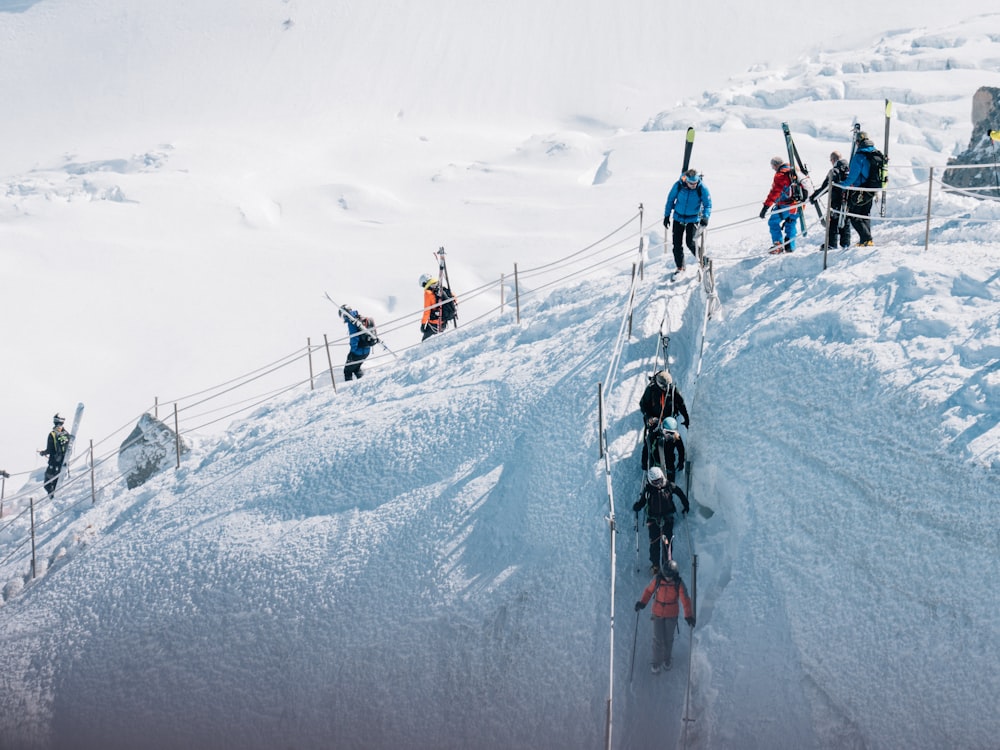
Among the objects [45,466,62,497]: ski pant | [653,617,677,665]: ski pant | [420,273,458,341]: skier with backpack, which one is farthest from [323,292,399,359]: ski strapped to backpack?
[653,617,677,665]: ski pant

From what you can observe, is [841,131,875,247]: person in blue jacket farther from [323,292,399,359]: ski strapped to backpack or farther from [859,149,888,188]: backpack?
[323,292,399,359]: ski strapped to backpack

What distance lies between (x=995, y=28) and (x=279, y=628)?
152 feet

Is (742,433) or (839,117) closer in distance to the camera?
(742,433)

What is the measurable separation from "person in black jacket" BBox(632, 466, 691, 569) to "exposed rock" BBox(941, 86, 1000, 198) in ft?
40.8

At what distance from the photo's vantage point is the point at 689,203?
13508 mm

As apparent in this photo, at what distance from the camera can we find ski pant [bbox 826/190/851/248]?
13.5 m

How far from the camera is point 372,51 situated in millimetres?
64500

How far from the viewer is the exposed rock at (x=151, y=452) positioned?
648 inches

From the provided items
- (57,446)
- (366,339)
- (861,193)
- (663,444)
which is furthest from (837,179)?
(57,446)

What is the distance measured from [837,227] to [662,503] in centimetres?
606

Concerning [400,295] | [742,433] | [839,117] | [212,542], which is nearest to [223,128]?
[400,295]

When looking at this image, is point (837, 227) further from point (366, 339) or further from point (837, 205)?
point (366, 339)

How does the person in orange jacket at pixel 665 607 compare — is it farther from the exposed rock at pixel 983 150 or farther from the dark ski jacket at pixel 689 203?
the exposed rock at pixel 983 150

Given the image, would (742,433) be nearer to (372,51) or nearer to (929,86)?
(929,86)
